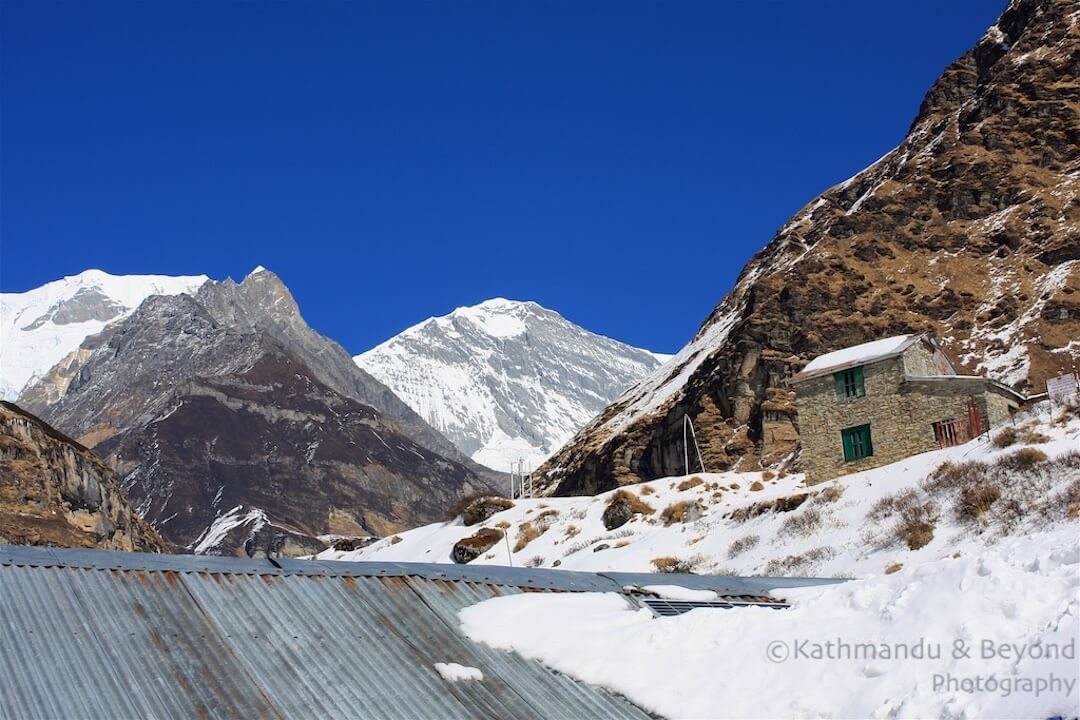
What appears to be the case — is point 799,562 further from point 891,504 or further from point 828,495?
point 828,495

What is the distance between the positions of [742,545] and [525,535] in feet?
49.4

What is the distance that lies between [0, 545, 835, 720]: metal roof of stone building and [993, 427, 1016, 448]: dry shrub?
21.1m

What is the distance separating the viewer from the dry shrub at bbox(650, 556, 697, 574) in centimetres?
3285

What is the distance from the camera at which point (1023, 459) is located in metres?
27.6

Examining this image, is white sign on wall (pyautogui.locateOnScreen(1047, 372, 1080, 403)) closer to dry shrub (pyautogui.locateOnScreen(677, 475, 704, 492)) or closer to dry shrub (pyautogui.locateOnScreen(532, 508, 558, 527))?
dry shrub (pyautogui.locateOnScreen(677, 475, 704, 492))

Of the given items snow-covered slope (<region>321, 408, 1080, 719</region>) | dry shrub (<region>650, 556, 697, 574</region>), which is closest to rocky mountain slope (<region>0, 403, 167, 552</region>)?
dry shrub (<region>650, 556, 697, 574</region>)

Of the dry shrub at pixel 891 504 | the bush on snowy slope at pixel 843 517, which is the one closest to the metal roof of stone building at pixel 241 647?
the bush on snowy slope at pixel 843 517

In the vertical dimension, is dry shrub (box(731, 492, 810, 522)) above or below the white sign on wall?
below

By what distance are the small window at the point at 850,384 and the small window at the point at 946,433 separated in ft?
10.0

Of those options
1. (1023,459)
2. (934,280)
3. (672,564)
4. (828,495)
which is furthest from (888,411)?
(934,280)

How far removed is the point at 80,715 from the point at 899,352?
34.2 m

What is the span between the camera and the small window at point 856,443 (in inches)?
1569

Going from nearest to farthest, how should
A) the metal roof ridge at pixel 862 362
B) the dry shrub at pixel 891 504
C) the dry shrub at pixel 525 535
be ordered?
1. the dry shrub at pixel 891 504
2. the metal roof ridge at pixel 862 362
3. the dry shrub at pixel 525 535

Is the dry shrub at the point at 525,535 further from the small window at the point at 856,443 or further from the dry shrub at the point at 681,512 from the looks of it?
the small window at the point at 856,443
